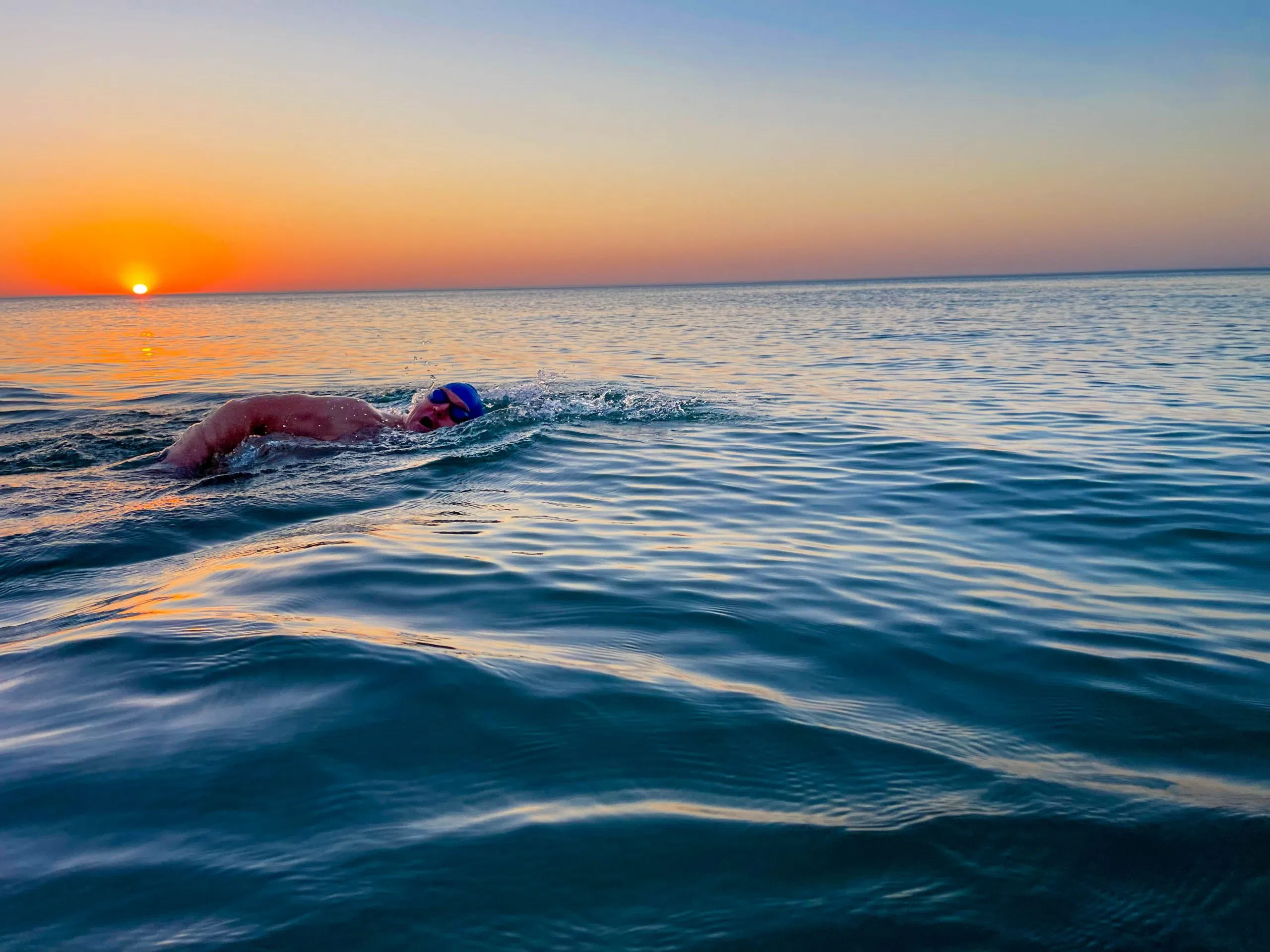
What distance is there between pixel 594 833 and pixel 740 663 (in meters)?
1.49

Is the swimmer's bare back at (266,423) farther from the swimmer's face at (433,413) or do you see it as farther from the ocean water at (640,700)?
the swimmer's face at (433,413)

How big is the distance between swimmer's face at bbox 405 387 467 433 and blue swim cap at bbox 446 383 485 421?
3 centimetres

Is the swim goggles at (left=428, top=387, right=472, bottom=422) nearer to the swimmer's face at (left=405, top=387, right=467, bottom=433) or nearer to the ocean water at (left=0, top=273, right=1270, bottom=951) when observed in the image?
the swimmer's face at (left=405, top=387, right=467, bottom=433)

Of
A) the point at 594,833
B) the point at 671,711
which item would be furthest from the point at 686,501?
the point at 594,833

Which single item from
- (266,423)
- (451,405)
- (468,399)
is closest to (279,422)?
(266,423)

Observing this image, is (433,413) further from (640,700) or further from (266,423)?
(640,700)

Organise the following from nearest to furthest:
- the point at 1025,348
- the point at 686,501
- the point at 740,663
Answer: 1. the point at 740,663
2. the point at 686,501
3. the point at 1025,348

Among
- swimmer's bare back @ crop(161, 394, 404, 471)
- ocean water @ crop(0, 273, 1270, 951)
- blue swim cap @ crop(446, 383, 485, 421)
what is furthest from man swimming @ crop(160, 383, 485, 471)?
blue swim cap @ crop(446, 383, 485, 421)

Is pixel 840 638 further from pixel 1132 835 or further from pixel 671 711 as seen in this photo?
pixel 1132 835

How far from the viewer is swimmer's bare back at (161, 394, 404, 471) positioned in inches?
355

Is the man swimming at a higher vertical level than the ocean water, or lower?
higher

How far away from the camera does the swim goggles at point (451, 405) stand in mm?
11516

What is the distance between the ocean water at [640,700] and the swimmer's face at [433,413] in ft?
5.37

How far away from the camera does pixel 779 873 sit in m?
2.44
